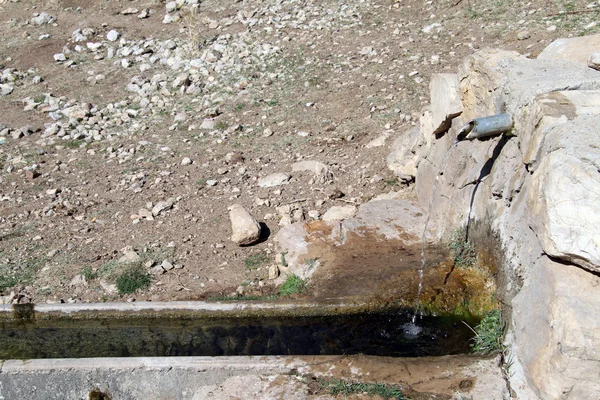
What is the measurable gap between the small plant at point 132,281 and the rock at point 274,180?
1.69 m

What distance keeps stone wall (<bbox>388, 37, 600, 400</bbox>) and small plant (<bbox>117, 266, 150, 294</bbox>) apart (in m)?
2.50

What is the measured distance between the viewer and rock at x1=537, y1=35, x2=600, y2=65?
6020mm

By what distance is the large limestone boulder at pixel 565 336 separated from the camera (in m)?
3.70

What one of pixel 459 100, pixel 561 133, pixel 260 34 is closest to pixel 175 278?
pixel 459 100

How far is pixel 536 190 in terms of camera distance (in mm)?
4281

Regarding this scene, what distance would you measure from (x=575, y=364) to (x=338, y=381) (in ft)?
4.33

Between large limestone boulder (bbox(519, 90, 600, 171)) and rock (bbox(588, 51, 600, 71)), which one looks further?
rock (bbox(588, 51, 600, 71))

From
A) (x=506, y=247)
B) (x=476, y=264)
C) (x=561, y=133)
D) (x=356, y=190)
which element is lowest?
(x=356, y=190)

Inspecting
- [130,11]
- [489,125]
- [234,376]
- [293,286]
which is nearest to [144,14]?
[130,11]

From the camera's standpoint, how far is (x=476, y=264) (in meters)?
5.46

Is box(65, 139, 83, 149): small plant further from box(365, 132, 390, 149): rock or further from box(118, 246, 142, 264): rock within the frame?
box(365, 132, 390, 149): rock

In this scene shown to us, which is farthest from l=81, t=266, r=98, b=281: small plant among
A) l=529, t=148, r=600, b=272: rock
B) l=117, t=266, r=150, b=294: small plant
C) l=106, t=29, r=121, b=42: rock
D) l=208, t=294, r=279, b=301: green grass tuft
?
l=106, t=29, r=121, b=42: rock

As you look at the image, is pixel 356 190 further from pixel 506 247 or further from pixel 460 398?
pixel 460 398

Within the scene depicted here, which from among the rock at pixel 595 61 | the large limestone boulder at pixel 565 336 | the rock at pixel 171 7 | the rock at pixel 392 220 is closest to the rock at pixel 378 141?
the rock at pixel 392 220
